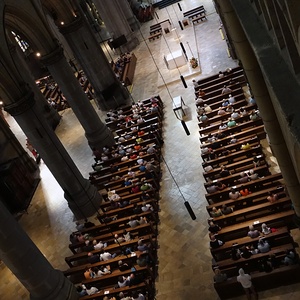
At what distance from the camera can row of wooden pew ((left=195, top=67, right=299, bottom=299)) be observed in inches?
395

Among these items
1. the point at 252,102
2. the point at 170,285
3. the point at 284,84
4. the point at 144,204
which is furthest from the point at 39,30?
the point at 284,84

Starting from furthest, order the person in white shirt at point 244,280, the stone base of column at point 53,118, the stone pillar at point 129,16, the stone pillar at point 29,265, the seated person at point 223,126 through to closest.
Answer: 1. the stone pillar at point 129,16
2. the stone base of column at point 53,118
3. the seated person at point 223,126
4. the stone pillar at point 29,265
5. the person in white shirt at point 244,280

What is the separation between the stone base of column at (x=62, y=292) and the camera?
11.0 meters

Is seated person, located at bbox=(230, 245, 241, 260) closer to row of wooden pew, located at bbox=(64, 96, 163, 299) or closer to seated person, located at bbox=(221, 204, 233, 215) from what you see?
seated person, located at bbox=(221, 204, 233, 215)

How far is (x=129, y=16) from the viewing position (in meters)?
30.8

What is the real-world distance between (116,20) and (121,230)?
58.3 feet

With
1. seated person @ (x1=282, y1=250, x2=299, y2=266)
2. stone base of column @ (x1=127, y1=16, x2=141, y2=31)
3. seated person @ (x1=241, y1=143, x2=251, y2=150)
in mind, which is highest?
stone base of column @ (x1=127, y1=16, x2=141, y2=31)

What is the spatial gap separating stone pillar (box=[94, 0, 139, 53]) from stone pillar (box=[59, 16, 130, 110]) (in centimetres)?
746

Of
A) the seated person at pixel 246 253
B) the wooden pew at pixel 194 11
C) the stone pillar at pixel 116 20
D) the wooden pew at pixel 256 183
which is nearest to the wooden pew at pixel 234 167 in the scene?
the wooden pew at pixel 256 183

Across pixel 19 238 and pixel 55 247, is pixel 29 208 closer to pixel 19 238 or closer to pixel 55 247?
pixel 55 247

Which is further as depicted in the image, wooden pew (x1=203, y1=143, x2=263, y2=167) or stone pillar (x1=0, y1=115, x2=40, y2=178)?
stone pillar (x1=0, y1=115, x2=40, y2=178)

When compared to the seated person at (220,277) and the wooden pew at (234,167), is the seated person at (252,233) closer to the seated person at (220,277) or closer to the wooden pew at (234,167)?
the seated person at (220,277)

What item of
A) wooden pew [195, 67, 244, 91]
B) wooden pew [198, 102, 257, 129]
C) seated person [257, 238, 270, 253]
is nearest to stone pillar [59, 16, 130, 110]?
wooden pew [195, 67, 244, 91]

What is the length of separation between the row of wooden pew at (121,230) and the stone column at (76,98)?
1.44 meters
